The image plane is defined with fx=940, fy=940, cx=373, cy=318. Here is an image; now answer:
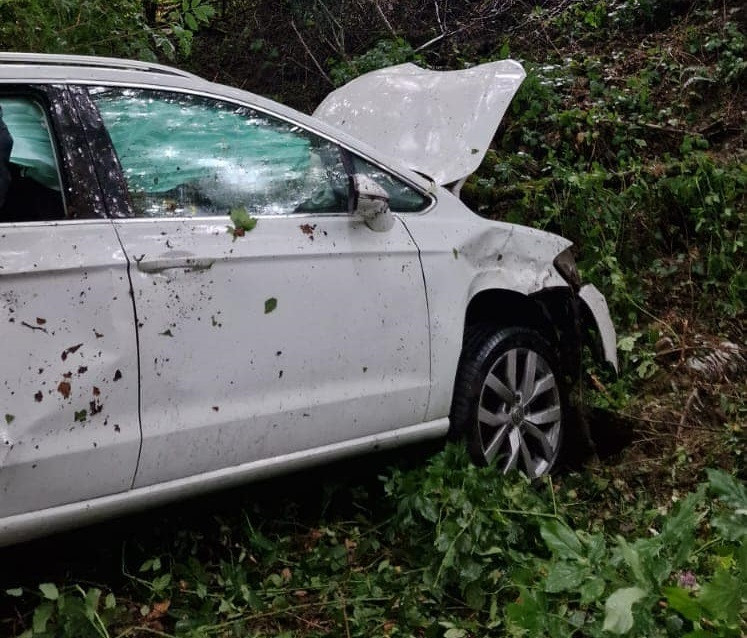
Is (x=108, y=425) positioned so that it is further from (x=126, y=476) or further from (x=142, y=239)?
(x=142, y=239)

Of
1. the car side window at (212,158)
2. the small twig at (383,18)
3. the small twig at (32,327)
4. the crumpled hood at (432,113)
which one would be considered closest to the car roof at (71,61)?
the car side window at (212,158)

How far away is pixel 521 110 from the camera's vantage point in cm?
687

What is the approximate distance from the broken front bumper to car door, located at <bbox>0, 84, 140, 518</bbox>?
240cm

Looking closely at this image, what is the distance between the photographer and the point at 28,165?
9.07 ft

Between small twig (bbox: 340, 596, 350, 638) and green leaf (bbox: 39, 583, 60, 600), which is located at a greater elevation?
green leaf (bbox: 39, 583, 60, 600)

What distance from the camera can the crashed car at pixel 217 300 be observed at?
2607 millimetres

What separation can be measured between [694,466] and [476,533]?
152 centimetres

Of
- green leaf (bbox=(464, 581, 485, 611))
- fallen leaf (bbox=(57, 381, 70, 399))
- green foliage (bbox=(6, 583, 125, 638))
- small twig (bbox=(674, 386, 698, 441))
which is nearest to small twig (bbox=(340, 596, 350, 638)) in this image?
green leaf (bbox=(464, 581, 485, 611))

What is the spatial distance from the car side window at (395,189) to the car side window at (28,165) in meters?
1.18

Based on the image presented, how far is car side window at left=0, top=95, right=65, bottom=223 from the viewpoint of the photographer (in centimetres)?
267

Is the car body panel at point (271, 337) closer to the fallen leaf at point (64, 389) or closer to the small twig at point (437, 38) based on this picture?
the fallen leaf at point (64, 389)

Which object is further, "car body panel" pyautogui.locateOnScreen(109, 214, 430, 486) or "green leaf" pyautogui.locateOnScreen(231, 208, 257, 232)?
"green leaf" pyautogui.locateOnScreen(231, 208, 257, 232)

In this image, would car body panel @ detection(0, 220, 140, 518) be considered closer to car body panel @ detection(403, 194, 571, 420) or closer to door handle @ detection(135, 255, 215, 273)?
door handle @ detection(135, 255, 215, 273)

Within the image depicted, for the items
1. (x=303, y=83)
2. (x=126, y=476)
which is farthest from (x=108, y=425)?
(x=303, y=83)
